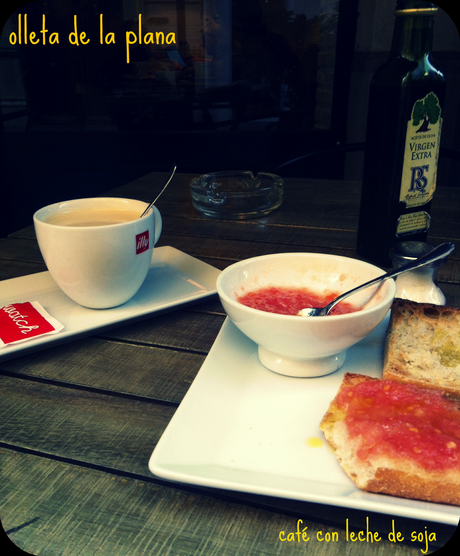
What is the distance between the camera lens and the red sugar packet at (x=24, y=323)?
0.75 m

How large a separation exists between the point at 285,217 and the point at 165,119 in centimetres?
264

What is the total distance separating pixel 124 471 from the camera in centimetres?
54

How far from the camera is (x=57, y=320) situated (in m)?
0.83

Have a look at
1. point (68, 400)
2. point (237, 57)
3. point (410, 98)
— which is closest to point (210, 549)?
point (68, 400)

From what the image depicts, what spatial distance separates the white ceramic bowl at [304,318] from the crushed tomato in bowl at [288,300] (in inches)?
0.5

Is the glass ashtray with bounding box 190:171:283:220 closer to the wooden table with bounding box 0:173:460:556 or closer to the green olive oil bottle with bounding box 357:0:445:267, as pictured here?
the green olive oil bottle with bounding box 357:0:445:267

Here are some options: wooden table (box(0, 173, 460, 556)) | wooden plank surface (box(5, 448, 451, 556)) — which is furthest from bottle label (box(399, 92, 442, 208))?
wooden plank surface (box(5, 448, 451, 556))

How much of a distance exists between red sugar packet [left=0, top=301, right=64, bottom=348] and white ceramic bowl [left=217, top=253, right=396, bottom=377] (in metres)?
0.30

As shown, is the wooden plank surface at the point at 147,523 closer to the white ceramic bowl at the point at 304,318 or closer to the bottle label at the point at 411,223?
the white ceramic bowl at the point at 304,318

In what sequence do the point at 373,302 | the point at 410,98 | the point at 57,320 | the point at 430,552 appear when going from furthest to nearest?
the point at 410,98, the point at 57,320, the point at 373,302, the point at 430,552

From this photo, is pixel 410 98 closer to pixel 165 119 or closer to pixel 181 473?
pixel 181 473

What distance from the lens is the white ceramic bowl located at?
625 mm

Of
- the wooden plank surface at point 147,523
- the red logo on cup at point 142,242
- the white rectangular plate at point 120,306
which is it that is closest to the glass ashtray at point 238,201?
the white rectangular plate at point 120,306

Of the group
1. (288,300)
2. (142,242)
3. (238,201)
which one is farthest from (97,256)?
(238,201)
